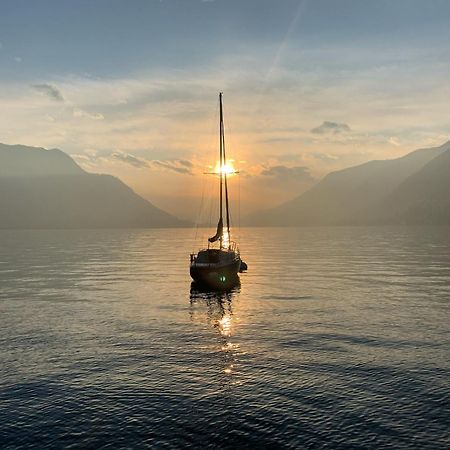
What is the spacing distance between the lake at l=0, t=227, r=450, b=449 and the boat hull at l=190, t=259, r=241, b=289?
334cm

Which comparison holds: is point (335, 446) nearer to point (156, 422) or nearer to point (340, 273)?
point (156, 422)

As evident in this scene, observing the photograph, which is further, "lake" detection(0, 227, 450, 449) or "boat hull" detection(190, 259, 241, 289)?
"boat hull" detection(190, 259, 241, 289)

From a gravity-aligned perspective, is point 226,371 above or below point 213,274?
below

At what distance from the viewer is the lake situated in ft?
58.7

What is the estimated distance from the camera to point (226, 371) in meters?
24.8

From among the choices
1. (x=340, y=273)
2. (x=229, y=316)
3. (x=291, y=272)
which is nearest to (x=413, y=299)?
(x=229, y=316)

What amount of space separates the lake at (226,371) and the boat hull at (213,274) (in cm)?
334

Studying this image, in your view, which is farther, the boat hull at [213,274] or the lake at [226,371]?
the boat hull at [213,274]

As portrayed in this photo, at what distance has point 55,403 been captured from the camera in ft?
68.0

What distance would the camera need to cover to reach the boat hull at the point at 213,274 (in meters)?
53.1

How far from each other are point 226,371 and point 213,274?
28.9m

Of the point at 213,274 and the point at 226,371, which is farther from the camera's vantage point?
the point at 213,274

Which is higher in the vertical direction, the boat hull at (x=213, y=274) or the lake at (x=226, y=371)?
the boat hull at (x=213, y=274)

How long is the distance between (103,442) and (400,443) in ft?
36.4
